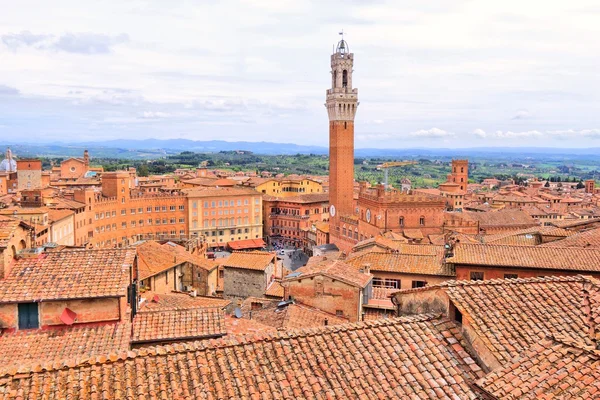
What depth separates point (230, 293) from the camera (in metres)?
32.8

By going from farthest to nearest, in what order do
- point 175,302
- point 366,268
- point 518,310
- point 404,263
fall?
1. point 404,263
2. point 366,268
3. point 175,302
4. point 518,310

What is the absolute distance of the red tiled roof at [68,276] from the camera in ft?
43.8

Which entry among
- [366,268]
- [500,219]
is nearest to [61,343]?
[366,268]

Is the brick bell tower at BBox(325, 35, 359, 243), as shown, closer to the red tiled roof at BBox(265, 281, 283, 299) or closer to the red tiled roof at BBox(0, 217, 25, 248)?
the red tiled roof at BBox(265, 281, 283, 299)

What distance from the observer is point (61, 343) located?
508 inches

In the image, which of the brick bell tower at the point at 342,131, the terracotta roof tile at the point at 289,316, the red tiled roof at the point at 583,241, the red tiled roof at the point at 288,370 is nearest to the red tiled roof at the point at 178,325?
the terracotta roof tile at the point at 289,316

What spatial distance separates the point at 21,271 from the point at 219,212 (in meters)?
83.0

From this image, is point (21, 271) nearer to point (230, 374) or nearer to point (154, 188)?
point (230, 374)

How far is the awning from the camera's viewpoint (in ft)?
311

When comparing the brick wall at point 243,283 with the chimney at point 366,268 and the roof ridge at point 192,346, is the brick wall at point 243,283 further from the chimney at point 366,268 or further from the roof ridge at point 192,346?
the roof ridge at point 192,346

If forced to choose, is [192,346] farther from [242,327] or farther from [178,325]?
[242,327]

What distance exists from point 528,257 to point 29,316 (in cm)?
2103

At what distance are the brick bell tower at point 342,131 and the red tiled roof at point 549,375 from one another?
235 ft

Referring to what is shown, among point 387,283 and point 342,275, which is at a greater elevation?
point 342,275
